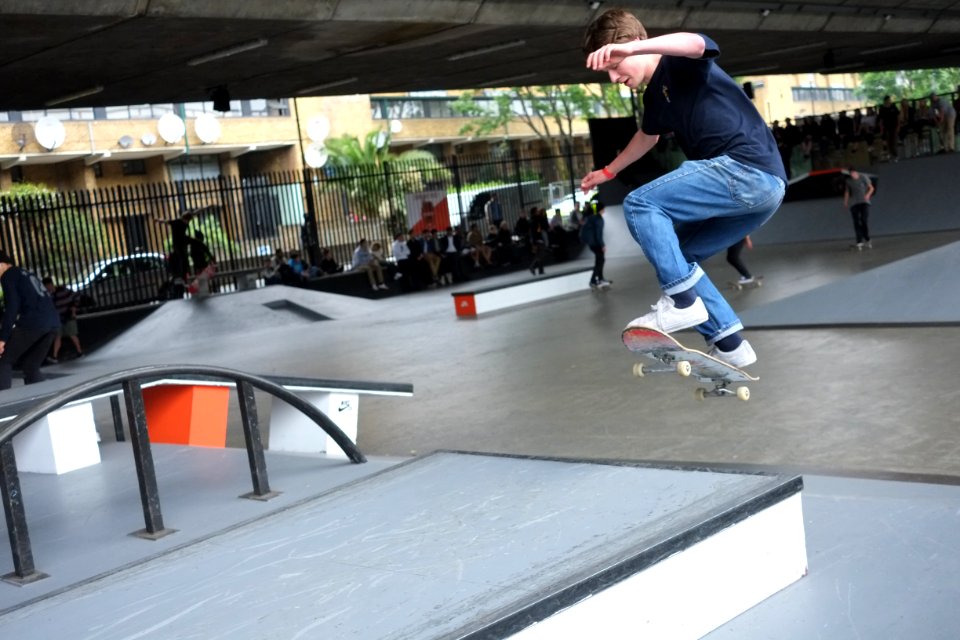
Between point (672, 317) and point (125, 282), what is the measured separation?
19.2 m

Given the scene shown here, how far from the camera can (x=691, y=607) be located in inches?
147

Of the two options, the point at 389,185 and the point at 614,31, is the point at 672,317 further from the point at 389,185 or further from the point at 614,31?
the point at 389,185

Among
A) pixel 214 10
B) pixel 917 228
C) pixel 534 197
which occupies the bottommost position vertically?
pixel 917 228

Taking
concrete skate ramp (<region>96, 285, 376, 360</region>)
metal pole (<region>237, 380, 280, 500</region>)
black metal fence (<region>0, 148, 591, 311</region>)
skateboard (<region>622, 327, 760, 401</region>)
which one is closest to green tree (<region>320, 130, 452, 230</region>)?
black metal fence (<region>0, 148, 591, 311</region>)

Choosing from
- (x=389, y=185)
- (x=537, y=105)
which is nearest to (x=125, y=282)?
(x=389, y=185)

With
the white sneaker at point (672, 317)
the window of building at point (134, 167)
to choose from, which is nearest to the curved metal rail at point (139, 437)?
the white sneaker at point (672, 317)

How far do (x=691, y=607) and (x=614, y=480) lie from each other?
32.5 inches

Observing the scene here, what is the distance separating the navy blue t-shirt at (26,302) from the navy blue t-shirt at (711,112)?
7.56m

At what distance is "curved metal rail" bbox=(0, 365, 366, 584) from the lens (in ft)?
15.5

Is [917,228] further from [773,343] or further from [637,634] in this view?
[637,634]

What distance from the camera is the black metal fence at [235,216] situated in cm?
2031

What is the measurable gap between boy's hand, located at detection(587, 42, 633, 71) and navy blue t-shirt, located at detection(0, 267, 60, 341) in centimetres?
764

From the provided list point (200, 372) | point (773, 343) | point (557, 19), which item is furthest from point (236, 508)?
point (557, 19)

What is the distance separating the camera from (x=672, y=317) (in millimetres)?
4359
